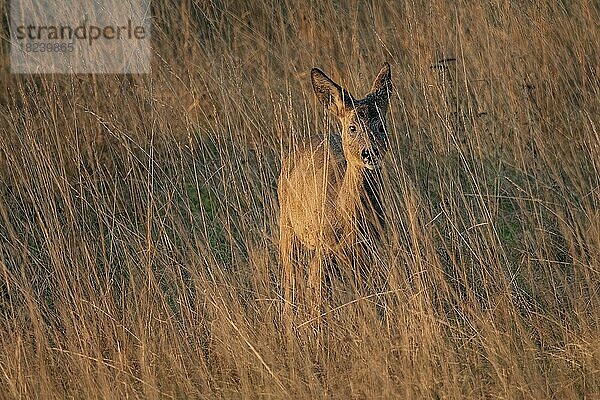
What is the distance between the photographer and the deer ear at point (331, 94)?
460cm

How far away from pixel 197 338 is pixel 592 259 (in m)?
1.58

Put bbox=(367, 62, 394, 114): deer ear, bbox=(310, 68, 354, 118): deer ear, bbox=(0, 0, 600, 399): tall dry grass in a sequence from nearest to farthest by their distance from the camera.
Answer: bbox=(0, 0, 600, 399): tall dry grass, bbox=(310, 68, 354, 118): deer ear, bbox=(367, 62, 394, 114): deer ear

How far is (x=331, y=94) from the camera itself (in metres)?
4.69

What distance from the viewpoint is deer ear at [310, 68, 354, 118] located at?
4.60 m

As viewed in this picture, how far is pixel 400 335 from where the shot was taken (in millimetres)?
3861

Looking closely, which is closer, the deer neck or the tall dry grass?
the tall dry grass

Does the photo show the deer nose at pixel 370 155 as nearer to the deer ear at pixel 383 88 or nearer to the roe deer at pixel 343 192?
the roe deer at pixel 343 192

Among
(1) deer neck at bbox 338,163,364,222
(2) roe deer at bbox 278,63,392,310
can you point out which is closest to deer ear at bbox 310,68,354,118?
(2) roe deer at bbox 278,63,392,310

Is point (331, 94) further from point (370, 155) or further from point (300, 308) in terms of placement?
point (300, 308)

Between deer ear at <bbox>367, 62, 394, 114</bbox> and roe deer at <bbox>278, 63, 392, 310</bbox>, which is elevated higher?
deer ear at <bbox>367, 62, 394, 114</bbox>

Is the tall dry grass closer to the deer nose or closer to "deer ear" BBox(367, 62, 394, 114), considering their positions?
the deer nose

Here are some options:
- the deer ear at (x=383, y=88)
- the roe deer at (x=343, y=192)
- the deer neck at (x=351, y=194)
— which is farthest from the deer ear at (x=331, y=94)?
the deer neck at (x=351, y=194)

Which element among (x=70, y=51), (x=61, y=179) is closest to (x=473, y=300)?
(x=61, y=179)

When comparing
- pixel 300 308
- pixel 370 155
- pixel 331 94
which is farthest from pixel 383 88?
pixel 300 308
